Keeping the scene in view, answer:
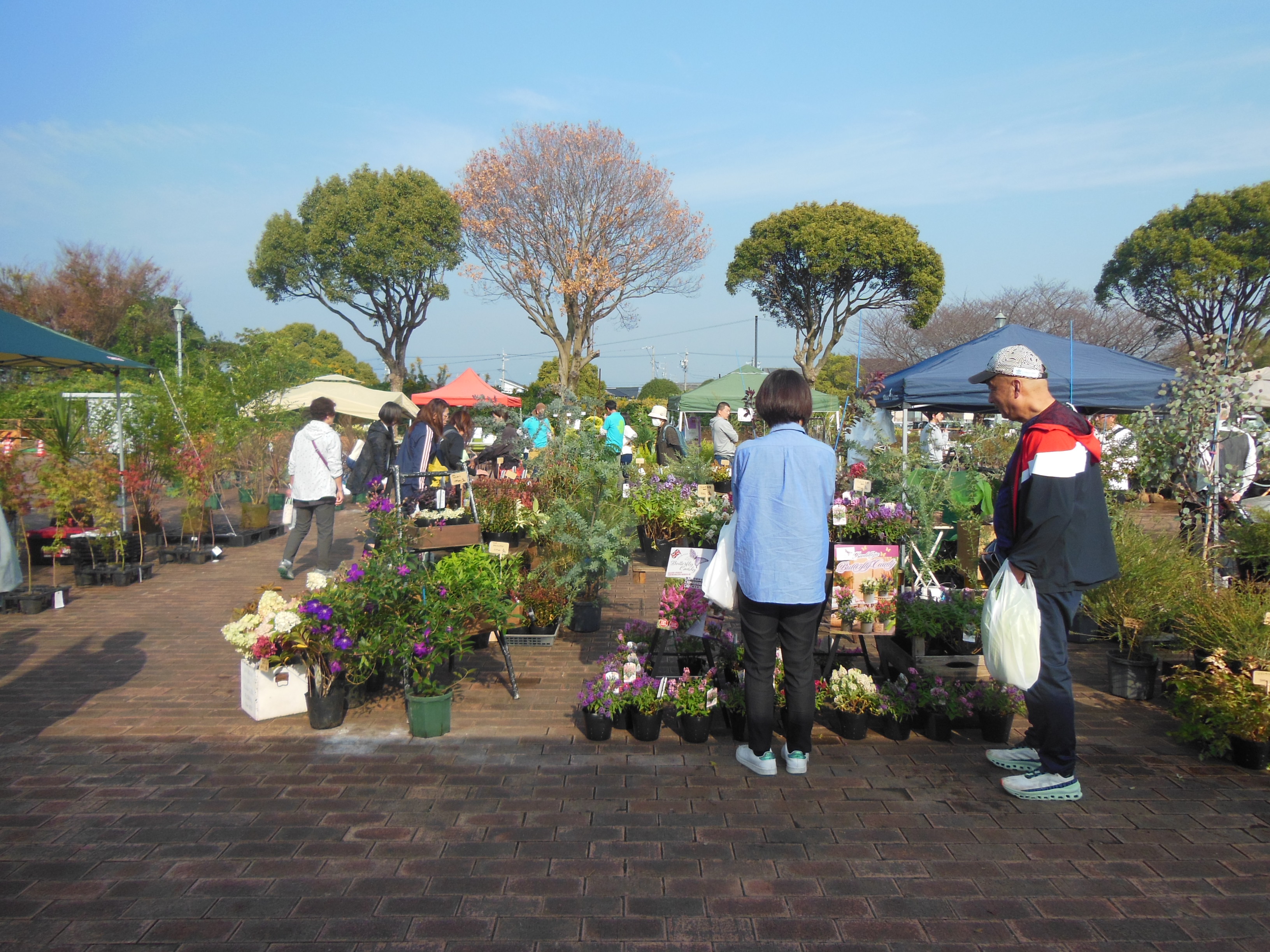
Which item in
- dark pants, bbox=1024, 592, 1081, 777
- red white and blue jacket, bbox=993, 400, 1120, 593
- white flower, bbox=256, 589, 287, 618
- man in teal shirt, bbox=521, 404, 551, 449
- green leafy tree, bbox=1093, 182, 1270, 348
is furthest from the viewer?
green leafy tree, bbox=1093, 182, 1270, 348

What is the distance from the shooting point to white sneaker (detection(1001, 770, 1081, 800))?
353cm

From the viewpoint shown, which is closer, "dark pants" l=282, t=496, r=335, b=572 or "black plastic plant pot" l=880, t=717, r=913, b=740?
"black plastic plant pot" l=880, t=717, r=913, b=740

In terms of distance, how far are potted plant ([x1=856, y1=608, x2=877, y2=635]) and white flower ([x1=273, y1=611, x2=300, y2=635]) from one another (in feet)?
9.71

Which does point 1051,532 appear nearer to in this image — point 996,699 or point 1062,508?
point 1062,508

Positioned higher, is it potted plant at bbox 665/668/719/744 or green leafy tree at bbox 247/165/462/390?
green leafy tree at bbox 247/165/462/390

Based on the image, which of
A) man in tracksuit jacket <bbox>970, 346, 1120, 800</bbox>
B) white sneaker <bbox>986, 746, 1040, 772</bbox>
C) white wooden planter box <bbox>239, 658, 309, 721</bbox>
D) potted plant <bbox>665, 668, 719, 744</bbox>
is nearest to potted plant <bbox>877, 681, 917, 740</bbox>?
white sneaker <bbox>986, 746, 1040, 772</bbox>

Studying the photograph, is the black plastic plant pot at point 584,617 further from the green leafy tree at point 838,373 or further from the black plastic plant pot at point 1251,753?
the green leafy tree at point 838,373

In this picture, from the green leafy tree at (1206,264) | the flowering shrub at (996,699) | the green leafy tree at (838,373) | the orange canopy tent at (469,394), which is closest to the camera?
the flowering shrub at (996,699)

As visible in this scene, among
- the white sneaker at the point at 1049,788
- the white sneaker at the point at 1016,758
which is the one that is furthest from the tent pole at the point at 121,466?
the white sneaker at the point at 1049,788

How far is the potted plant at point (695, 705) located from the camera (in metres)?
4.16

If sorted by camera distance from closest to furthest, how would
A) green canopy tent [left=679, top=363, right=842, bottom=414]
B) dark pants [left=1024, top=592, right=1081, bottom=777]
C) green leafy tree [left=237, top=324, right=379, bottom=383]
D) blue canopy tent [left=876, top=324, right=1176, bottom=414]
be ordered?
1. dark pants [left=1024, top=592, right=1081, bottom=777]
2. blue canopy tent [left=876, top=324, right=1176, bottom=414]
3. green canopy tent [left=679, top=363, right=842, bottom=414]
4. green leafy tree [left=237, top=324, right=379, bottom=383]

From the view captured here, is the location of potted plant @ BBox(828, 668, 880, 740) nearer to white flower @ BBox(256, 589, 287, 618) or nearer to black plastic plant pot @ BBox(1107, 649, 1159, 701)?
black plastic plant pot @ BBox(1107, 649, 1159, 701)

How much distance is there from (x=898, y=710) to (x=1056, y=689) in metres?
0.90

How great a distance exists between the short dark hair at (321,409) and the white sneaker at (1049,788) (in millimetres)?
6759
